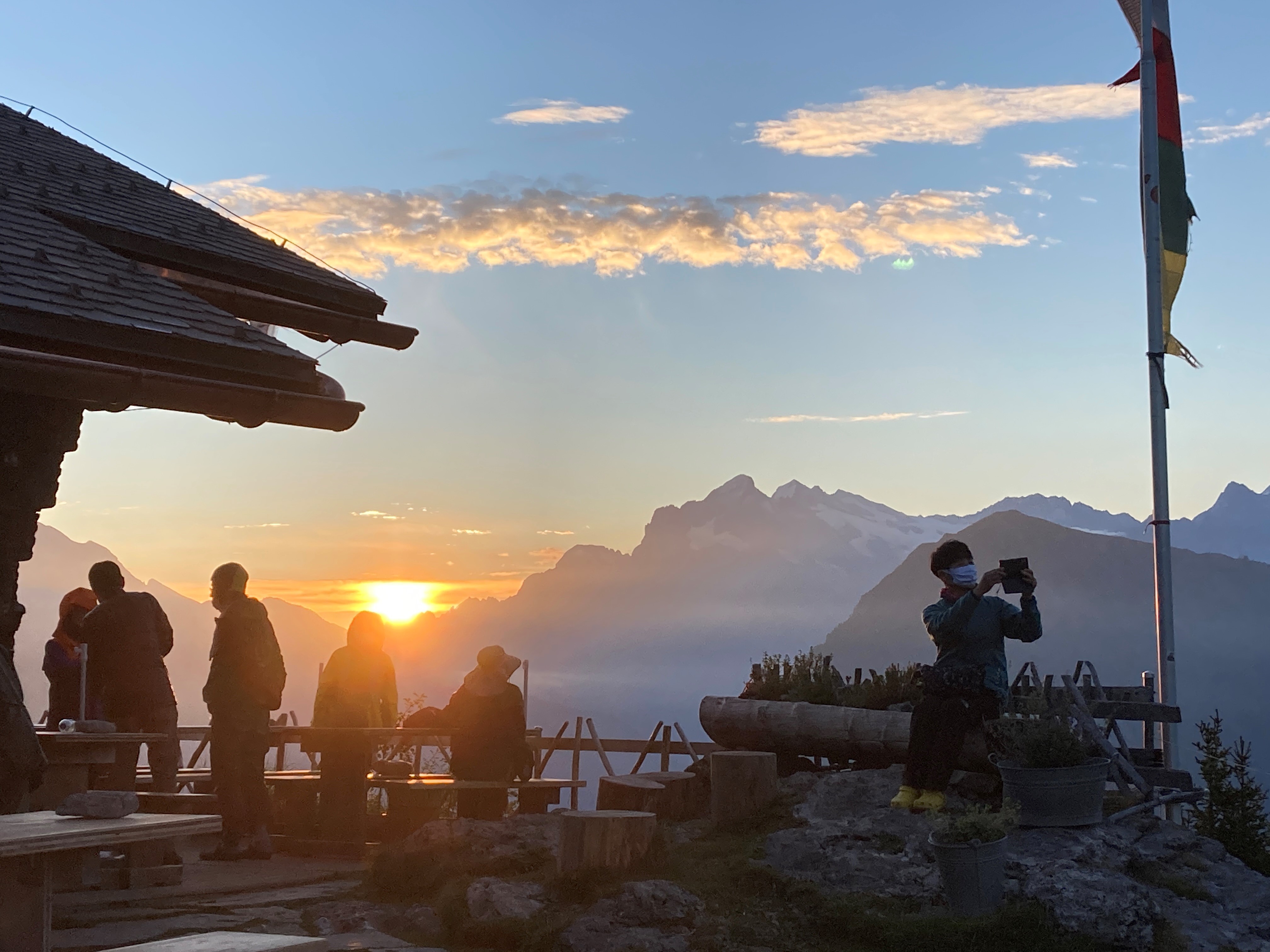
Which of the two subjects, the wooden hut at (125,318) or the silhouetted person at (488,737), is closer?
the wooden hut at (125,318)

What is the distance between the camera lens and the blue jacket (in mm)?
8148

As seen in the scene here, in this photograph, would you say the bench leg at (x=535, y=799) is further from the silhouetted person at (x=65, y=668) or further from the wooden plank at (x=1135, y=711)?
the wooden plank at (x=1135, y=711)

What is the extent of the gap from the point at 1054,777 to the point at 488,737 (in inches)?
183

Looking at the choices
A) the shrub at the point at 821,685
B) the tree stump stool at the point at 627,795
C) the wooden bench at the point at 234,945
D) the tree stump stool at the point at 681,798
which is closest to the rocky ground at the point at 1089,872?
the tree stump stool at the point at 627,795

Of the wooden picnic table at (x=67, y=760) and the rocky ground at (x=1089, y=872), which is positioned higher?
the wooden picnic table at (x=67, y=760)

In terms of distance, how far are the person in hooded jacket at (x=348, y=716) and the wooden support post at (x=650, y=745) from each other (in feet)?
22.8

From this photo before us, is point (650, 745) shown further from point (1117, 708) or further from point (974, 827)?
point (974, 827)

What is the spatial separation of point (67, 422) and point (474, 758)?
4.30 m

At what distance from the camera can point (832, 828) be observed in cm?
811

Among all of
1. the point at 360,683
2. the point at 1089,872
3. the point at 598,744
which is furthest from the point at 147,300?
the point at 598,744

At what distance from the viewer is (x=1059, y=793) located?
7.74 metres

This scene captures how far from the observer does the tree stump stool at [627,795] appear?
9.73 metres

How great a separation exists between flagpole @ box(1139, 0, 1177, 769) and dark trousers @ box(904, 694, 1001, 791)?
4186mm

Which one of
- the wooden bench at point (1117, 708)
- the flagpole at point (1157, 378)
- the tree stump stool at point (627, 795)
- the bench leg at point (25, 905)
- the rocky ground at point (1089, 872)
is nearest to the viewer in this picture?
the bench leg at point (25, 905)
